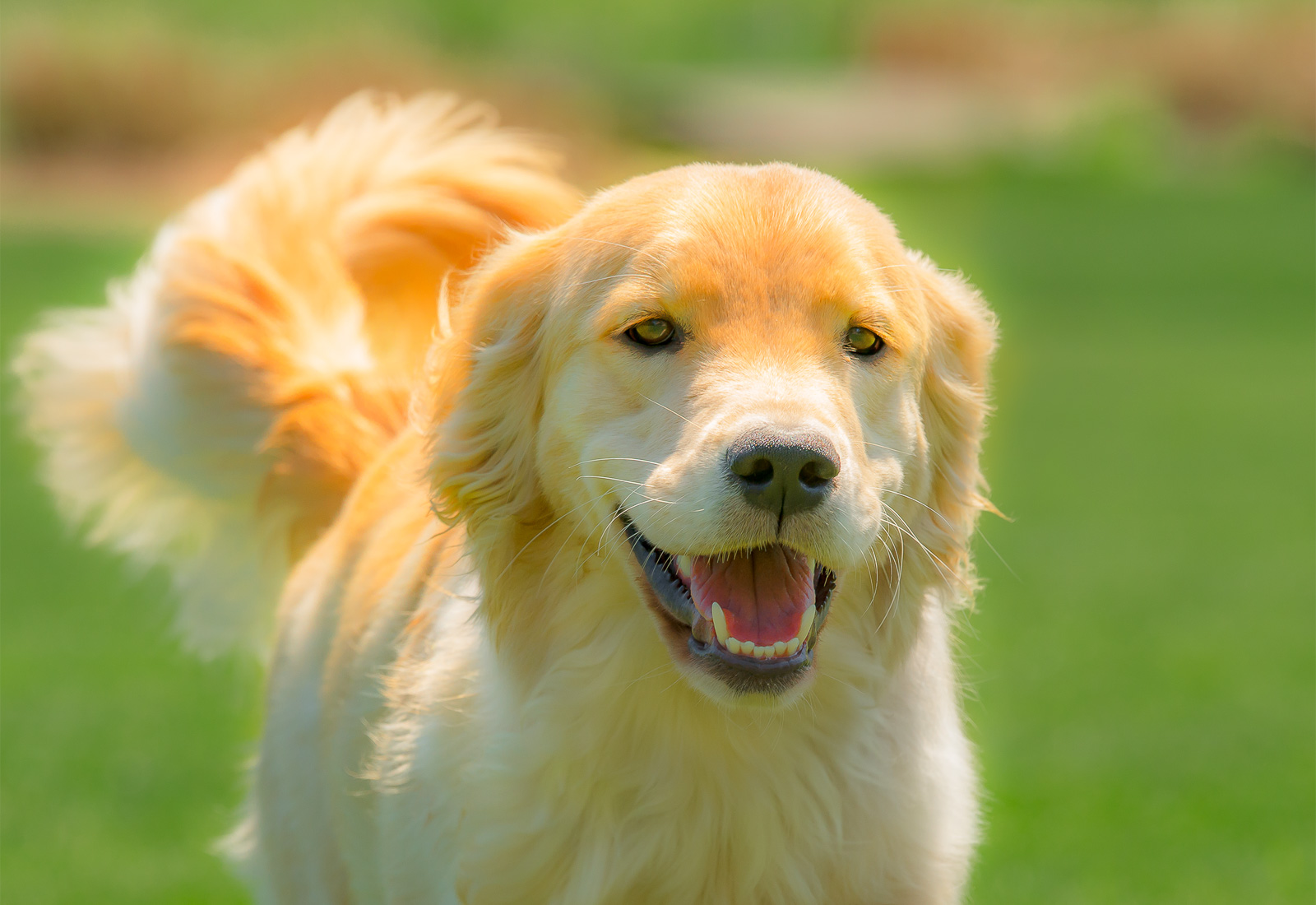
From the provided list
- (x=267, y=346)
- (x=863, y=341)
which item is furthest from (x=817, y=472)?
(x=267, y=346)

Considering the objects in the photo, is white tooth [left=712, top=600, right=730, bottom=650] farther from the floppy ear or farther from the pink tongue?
the floppy ear

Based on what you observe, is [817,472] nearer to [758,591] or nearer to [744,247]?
[758,591]

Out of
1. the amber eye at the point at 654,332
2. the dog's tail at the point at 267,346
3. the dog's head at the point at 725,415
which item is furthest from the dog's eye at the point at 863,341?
the dog's tail at the point at 267,346

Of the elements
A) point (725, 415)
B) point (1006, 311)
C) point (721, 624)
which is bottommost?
point (721, 624)

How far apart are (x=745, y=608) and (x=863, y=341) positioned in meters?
0.60

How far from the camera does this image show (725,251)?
2.99 metres

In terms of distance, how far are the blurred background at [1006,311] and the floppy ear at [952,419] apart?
0.46 metres

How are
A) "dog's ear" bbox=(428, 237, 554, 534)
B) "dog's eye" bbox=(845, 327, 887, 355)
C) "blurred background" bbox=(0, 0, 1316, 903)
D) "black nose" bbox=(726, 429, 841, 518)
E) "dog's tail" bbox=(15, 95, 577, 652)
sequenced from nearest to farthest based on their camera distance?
"black nose" bbox=(726, 429, 841, 518) → "dog's eye" bbox=(845, 327, 887, 355) → "dog's ear" bbox=(428, 237, 554, 534) → "dog's tail" bbox=(15, 95, 577, 652) → "blurred background" bbox=(0, 0, 1316, 903)

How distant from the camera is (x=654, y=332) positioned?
304 cm

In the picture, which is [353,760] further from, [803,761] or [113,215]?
[113,215]

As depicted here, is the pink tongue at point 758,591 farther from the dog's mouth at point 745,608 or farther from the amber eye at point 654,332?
the amber eye at point 654,332

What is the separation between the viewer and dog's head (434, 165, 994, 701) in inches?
109

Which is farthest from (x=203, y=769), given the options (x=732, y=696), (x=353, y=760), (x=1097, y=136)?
(x=1097, y=136)

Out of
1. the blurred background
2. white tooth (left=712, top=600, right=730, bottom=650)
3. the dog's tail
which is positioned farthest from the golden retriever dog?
the blurred background
